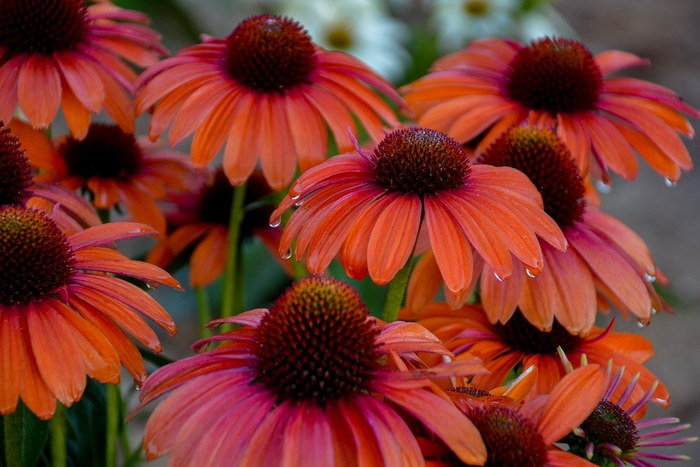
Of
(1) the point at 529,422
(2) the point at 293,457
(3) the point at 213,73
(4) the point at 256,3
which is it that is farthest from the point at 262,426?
(4) the point at 256,3

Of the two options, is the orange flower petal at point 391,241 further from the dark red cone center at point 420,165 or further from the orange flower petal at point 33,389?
the orange flower petal at point 33,389

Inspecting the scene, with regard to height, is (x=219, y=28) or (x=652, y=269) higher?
(x=652, y=269)

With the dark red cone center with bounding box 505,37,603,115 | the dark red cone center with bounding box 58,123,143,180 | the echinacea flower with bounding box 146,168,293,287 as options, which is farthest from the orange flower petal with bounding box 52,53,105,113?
the dark red cone center with bounding box 505,37,603,115

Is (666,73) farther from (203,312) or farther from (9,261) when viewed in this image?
(9,261)

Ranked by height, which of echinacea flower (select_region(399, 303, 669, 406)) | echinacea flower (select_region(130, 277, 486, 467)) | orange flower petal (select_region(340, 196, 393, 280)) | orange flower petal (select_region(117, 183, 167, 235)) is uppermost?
orange flower petal (select_region(340, 196, 393, 280))

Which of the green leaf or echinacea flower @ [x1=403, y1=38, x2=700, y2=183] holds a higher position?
echinacea flower @ [x1=403, y1=38, x2=700, y2=183]

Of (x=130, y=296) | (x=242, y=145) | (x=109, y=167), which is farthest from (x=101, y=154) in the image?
(x=130, y=296)

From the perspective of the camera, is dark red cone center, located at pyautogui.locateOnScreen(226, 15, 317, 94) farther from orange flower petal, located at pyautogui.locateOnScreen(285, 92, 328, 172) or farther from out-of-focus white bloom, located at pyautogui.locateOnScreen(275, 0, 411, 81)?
out-of-focus white bloom, located at pyautogui.locateOnScreen(275, 0, 411, 81)
